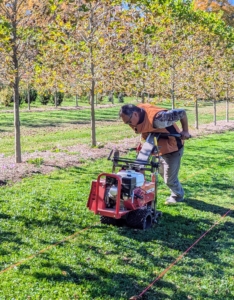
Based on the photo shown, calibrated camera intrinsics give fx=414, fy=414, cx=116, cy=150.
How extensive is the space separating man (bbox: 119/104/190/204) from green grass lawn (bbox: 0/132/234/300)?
0.51 metres

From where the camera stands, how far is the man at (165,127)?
5.36 m

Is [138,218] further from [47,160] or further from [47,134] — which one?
[47,134]

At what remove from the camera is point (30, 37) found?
348 inches

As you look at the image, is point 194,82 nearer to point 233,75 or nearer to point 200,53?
point 200,53

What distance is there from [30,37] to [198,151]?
645 centimetres

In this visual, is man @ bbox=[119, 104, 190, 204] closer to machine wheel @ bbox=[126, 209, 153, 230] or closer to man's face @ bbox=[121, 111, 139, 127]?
man's face @ bbox=[121, 111, 139, 127]

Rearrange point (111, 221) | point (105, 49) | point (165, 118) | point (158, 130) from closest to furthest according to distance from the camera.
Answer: point (165, 118) → point (111, 221) → point (158, 130) → point (105, 49)

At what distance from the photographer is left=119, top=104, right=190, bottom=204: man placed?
5.36m

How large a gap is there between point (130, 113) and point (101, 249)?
1724 millimetres

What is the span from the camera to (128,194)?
5059 mm

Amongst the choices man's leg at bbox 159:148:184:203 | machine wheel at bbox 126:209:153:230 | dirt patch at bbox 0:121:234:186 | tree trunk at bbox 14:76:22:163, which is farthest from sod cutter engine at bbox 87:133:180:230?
tree trunk at bbox 14:76:22:163

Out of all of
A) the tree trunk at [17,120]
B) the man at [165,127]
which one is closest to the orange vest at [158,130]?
the man at [165,127]

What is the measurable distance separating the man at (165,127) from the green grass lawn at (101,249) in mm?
505

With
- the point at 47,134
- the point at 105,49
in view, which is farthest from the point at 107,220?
the point at 47,134
